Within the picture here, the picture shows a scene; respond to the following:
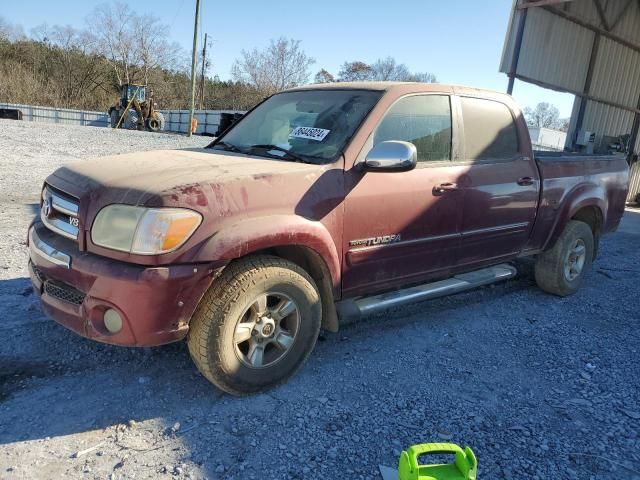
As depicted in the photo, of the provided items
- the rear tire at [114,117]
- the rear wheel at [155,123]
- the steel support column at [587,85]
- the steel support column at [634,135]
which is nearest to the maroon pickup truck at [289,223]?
the steel support column at [587,85]

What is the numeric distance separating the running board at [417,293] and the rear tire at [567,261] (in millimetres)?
593

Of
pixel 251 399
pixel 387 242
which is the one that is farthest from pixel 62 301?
pixel 387 242

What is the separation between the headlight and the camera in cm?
247

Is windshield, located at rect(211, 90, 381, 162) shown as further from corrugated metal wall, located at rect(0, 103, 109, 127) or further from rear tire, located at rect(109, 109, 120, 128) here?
corrugated metal wall, located at rect(0, 103, 109, 127)

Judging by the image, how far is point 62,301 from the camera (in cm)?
269

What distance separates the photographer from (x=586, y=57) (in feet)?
43.1

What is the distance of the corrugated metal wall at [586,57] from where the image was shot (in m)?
11.1

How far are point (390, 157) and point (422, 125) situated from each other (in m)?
0.74

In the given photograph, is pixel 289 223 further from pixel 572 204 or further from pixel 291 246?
pixel 572 204

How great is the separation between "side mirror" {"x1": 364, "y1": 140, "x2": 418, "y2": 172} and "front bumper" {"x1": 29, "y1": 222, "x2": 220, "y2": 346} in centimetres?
120

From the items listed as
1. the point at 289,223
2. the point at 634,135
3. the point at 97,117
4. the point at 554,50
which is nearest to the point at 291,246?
A: the point at 289,223

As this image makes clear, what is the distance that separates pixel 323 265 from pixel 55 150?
11224 mm

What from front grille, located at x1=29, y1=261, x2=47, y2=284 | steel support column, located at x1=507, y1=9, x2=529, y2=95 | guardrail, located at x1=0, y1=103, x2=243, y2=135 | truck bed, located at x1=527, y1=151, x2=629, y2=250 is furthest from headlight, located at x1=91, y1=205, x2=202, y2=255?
guardrail, located at x1=0, y1=103, x2=243, y2=135

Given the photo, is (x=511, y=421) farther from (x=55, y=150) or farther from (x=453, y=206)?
(x=55, y=150)
